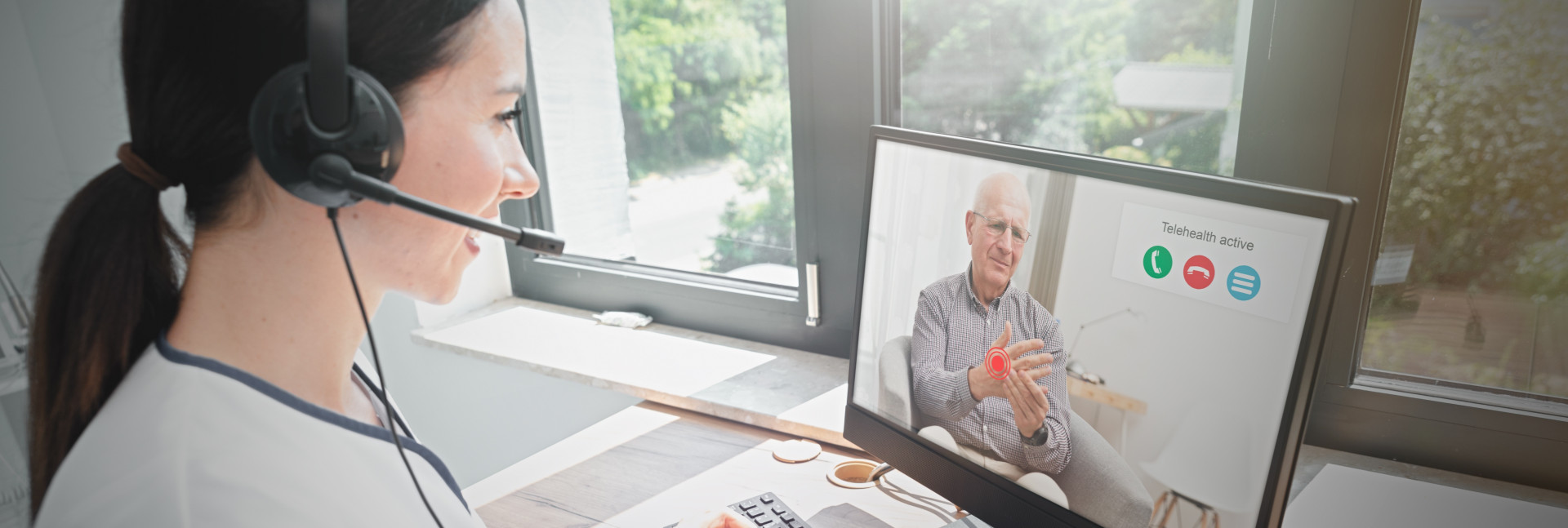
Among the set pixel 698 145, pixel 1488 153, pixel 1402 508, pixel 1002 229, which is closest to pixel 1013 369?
pixel 1002 229

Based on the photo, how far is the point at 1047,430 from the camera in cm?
65

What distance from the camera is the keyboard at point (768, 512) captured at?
31.8 inches

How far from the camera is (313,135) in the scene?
49cm

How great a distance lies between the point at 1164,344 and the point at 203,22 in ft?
2.22

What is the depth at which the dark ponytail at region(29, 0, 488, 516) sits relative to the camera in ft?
1.63

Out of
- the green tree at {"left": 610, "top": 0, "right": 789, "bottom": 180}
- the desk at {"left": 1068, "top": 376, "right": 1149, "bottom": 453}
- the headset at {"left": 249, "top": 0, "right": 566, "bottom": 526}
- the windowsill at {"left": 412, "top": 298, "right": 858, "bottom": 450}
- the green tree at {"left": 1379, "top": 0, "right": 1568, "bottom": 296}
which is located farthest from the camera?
the green tree at {"left": 610, "top": 0, "right": 789, "bottom": 180}

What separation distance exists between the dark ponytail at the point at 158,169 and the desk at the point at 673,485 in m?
0.45

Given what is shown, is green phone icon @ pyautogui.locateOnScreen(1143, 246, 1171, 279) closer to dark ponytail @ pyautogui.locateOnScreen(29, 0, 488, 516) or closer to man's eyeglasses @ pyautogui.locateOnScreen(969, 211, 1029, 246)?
man's eyeglasses @ pyautogui.locateOnScreen(969, 211, 1029, 246)

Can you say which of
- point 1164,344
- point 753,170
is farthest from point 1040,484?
point 753,170

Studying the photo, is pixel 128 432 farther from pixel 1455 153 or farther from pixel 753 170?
pixel 1455 153

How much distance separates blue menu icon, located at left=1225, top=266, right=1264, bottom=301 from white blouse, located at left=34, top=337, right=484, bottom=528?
627 mm
